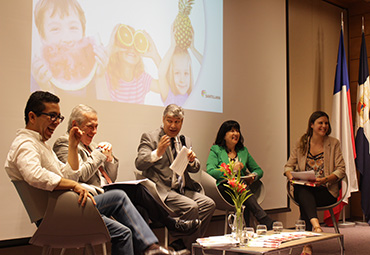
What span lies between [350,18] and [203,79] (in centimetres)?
365

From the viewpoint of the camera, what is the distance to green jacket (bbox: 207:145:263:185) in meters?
4.41

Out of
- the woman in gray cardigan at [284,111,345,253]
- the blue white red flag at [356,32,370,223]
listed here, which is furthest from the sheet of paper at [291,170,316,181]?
the blue white red flag at [356,32,370,223]

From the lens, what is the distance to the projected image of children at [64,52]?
3463mm

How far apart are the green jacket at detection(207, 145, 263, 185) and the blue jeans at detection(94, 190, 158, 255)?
1629mm

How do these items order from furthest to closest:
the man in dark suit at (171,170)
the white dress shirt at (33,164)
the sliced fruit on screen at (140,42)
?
1. the sliced fruit on screen at (140,42)
2. the man in dark suit at (171,170)
3. the white dress shirt at (33,164)

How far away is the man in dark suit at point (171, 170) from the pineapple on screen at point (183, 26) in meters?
0.94

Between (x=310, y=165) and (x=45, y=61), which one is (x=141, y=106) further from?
(x=310, y=165)

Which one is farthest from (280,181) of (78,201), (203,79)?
(78,201)

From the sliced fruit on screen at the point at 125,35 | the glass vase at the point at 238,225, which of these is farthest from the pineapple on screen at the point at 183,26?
the glass vase at the point at 238,225

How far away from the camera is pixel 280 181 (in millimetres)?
5789

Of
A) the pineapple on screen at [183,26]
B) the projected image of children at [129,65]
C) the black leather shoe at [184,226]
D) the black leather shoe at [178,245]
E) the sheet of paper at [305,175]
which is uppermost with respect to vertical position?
the pineapple on screen at [183,26]

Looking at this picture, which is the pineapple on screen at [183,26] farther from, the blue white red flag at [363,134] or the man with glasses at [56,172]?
the blue white red flag at [363,134]

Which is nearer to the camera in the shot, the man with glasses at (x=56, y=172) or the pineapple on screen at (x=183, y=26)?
the man with glasses at (x=56, y=172)

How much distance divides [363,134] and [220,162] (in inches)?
112
